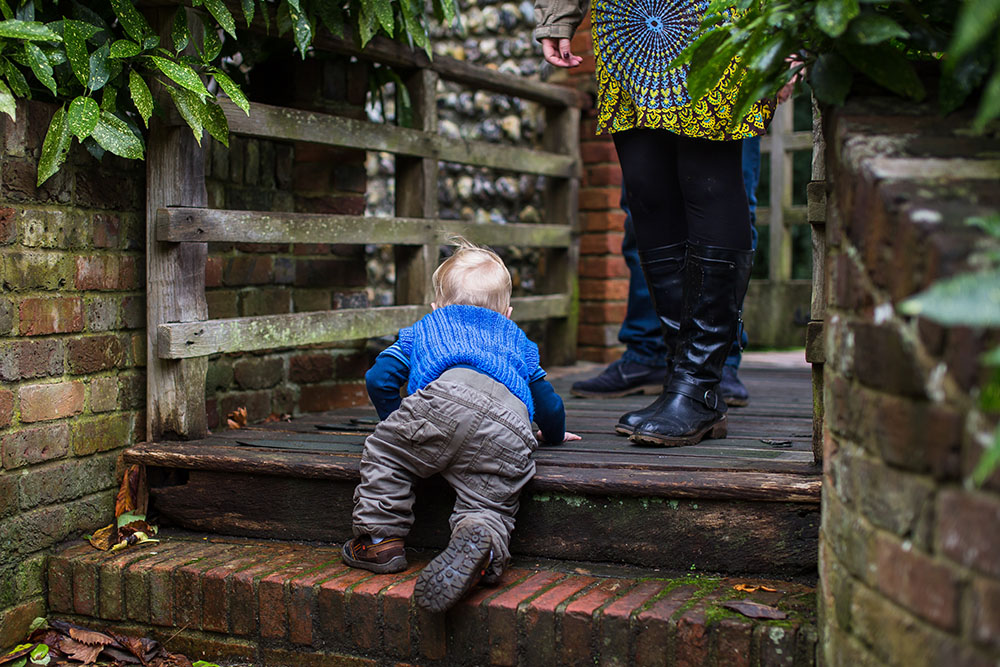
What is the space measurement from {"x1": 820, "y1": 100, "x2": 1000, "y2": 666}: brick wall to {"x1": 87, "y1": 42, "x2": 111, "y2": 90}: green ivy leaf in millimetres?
1569

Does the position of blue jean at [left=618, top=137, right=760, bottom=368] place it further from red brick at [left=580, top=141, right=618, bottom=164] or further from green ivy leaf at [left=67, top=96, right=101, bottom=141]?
green ivy leaf at [left=67, top=96, right=101, bottom=141]

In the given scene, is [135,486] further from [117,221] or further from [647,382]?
[647,382]

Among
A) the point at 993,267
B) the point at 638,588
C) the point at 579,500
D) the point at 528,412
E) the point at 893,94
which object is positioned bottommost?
the point at 638,588

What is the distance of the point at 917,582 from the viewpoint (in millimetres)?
1305

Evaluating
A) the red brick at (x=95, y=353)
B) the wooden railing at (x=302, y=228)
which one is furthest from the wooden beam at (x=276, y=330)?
the red brick at (x=95, y=353)

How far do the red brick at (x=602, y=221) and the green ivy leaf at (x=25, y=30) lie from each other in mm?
2813

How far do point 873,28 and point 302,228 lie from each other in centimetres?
177

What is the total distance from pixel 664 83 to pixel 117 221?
1.39 metres

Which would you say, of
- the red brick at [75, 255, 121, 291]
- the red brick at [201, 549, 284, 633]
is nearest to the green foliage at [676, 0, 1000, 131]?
the red brick at [201, 549, 284, 633]

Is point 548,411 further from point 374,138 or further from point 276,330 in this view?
point 374,138

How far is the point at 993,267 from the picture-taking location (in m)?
1.14

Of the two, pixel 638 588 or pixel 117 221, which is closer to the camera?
pixel 638 588

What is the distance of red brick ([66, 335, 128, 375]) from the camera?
8.16 ft

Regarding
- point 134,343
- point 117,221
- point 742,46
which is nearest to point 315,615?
point 134,343
